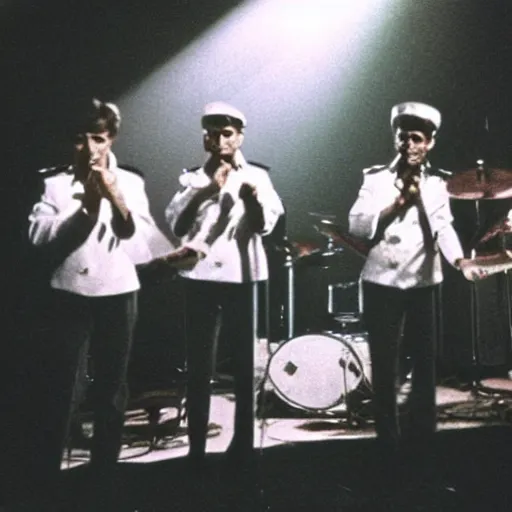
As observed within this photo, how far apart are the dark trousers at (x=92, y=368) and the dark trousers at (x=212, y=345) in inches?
11.7

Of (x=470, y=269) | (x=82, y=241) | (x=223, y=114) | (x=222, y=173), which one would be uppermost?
(x=223, y=114)

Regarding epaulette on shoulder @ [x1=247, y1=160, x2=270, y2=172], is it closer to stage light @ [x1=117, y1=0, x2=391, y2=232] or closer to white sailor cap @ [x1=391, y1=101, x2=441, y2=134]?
stage light @ [x1=117, y1=0, x2=391, y2=232]

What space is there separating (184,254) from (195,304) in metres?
0.25

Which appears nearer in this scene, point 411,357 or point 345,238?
point 411,357

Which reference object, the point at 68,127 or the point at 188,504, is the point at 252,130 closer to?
the point at 68,127

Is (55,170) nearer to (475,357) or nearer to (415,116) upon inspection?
(415,116)

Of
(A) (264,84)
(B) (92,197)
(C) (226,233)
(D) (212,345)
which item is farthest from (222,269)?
(A) (264,84)

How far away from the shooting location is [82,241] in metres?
2.77

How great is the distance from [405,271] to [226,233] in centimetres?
91

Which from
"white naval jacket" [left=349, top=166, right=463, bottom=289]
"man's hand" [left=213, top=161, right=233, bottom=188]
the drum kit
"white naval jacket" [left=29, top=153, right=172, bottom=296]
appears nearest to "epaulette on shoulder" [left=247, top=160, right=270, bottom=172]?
"man's hand" [left=213, top=161, right=233, bottom=188]

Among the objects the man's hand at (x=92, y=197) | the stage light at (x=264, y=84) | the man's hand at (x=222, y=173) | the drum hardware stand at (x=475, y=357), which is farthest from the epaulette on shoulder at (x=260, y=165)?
the drum hardware stand at (x=475, y=357)

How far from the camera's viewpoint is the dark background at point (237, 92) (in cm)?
296

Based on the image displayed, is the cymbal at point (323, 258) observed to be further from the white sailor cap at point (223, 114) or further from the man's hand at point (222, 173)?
the white sailor cap at point (223, 114)

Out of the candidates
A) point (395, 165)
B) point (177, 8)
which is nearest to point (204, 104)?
point (177, 8)
